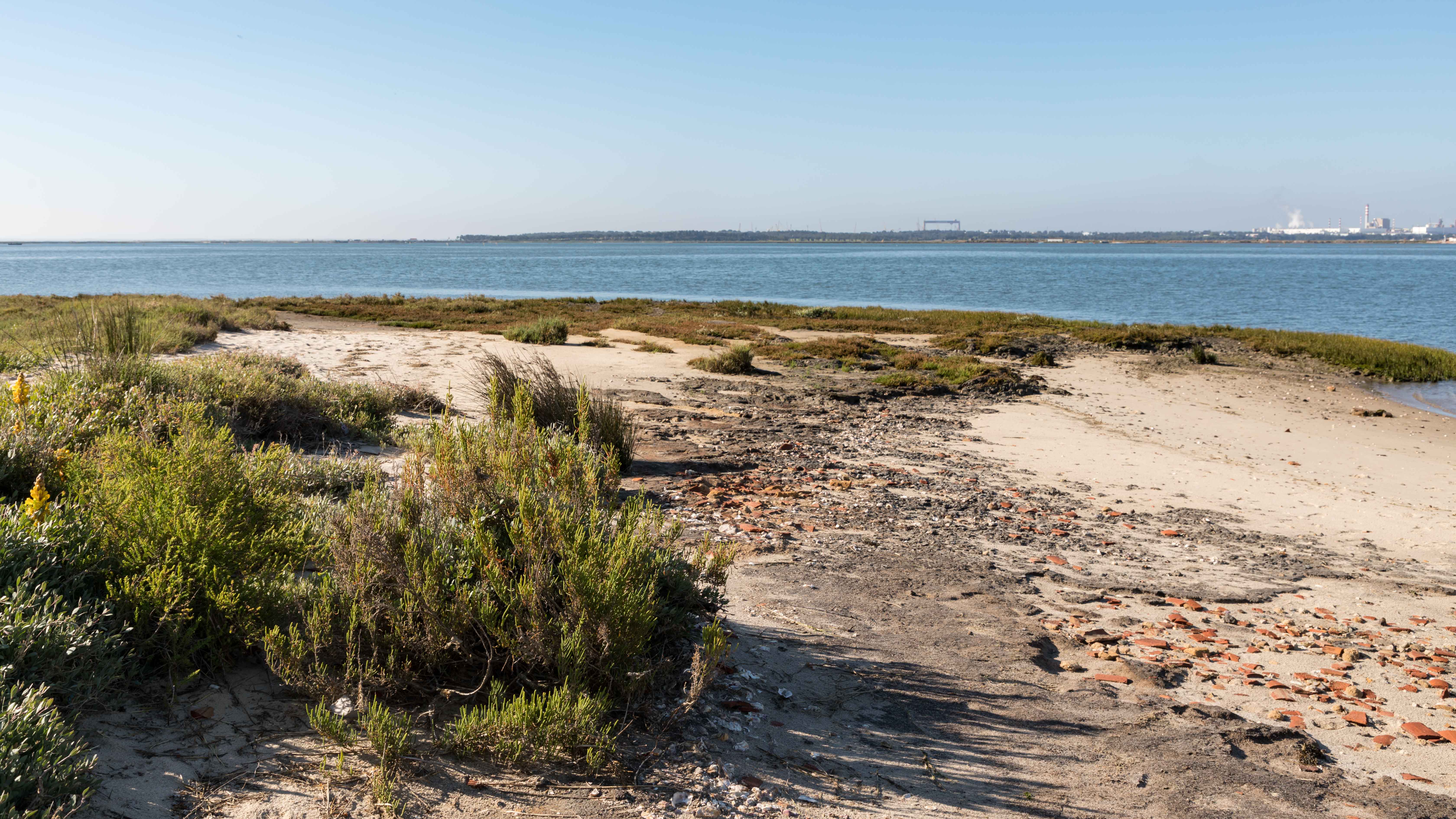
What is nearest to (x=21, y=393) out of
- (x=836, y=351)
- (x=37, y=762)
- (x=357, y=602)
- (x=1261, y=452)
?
(x=357, y=602)

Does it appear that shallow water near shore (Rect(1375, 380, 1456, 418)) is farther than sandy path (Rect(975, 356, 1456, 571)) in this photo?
Yes

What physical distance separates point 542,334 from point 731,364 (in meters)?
7.18

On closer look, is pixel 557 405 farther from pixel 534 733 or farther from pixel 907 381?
pixel 907 381

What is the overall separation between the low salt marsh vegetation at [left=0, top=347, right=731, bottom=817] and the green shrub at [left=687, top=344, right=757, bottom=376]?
12.7m

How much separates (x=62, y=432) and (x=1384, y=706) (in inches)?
306

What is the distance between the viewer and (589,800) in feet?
9.61

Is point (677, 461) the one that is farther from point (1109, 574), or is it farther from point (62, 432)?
point (62, 432)

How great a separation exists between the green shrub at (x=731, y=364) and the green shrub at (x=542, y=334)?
587 cm

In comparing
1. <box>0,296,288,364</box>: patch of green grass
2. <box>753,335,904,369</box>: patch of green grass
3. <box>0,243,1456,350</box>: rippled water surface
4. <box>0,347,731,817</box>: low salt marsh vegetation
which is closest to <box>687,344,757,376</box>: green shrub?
<box>753,335,904,369</box>: patch of green grass

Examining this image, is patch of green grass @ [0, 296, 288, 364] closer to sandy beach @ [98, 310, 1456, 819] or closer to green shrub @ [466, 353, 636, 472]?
green shrub @ [466, 353, 636, 472]

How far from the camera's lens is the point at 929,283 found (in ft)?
228

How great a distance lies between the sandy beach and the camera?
3.24m

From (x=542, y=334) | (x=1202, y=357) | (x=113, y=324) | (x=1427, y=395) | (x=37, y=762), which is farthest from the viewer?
(x=542, y=334)

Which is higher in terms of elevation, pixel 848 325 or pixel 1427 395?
pixel 848 325
